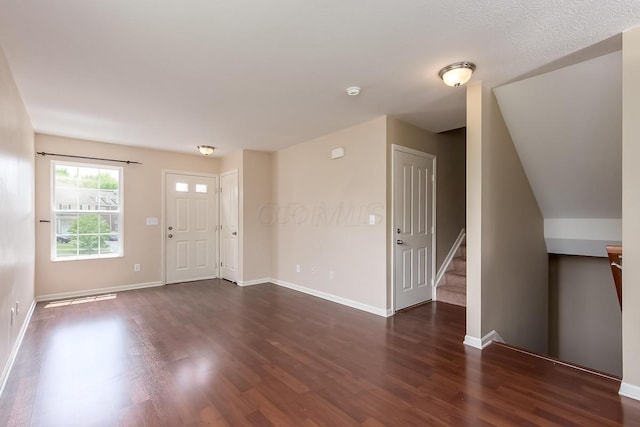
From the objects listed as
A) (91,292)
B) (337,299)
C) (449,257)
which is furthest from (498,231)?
(91,292)

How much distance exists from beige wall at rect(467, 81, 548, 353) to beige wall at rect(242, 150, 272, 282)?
3.65m

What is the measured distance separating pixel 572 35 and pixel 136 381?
391 centimetres

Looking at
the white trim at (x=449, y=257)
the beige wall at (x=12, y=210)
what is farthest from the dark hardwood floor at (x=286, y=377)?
the white trim at (x=449, y=257)

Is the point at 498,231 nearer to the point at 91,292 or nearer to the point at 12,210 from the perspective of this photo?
the point at 12,210

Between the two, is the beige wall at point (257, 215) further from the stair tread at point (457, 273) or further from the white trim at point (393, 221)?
the stair tread at point (457, 273)

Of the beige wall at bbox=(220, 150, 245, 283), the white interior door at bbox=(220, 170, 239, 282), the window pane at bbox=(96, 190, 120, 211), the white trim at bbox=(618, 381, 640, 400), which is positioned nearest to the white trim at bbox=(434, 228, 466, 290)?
the white trim at bbox=(618, 381, 640, 400)

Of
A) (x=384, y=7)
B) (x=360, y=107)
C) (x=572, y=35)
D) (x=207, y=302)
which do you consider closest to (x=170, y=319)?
(x=207, y=302)

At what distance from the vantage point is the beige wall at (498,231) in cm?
284

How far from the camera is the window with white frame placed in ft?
15.1

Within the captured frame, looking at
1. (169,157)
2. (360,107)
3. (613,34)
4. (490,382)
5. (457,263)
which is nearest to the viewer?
(613,34)

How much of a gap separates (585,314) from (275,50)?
510 cm

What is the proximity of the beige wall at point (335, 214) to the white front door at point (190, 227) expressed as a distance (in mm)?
1337

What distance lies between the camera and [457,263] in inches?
183

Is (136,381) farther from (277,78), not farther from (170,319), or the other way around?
(277,78)
